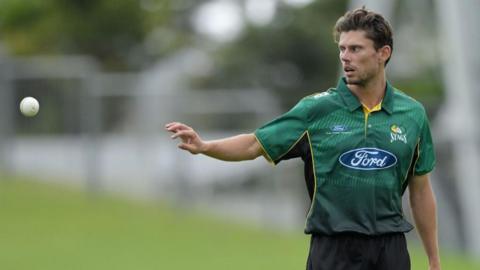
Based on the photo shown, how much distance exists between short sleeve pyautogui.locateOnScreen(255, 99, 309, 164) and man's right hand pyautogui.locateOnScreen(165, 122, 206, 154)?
1.28 ft

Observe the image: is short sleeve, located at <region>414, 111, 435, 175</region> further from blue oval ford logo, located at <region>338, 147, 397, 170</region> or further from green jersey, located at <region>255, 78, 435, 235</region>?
blue oval ford logo, located at <region>338, 147, 397, 170</region>

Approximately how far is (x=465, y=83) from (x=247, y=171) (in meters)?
6.82

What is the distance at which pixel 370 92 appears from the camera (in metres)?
6.85

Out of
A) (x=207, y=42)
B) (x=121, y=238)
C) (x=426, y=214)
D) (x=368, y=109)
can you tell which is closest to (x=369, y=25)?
(x=368, y=109)

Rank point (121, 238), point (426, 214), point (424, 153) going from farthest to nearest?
1. point (121, 238)
2. point (426, 214)
3. point (424, 153)

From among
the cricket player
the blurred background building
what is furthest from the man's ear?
Answer: the blurred background building

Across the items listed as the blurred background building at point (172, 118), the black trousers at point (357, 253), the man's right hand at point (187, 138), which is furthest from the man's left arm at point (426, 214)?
the blurred background building at point (172, 118)

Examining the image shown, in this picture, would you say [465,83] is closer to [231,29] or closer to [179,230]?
[179,230]

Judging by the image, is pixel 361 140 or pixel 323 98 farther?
pixel 323 98

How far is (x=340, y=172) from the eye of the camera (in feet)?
22.0

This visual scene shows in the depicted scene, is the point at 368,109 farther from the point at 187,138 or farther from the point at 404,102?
the point at 187,138

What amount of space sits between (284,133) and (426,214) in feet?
3.33

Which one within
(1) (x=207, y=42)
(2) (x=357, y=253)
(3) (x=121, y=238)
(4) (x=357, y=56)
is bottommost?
(2) (x=357, y=253)

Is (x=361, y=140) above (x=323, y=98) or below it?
below
